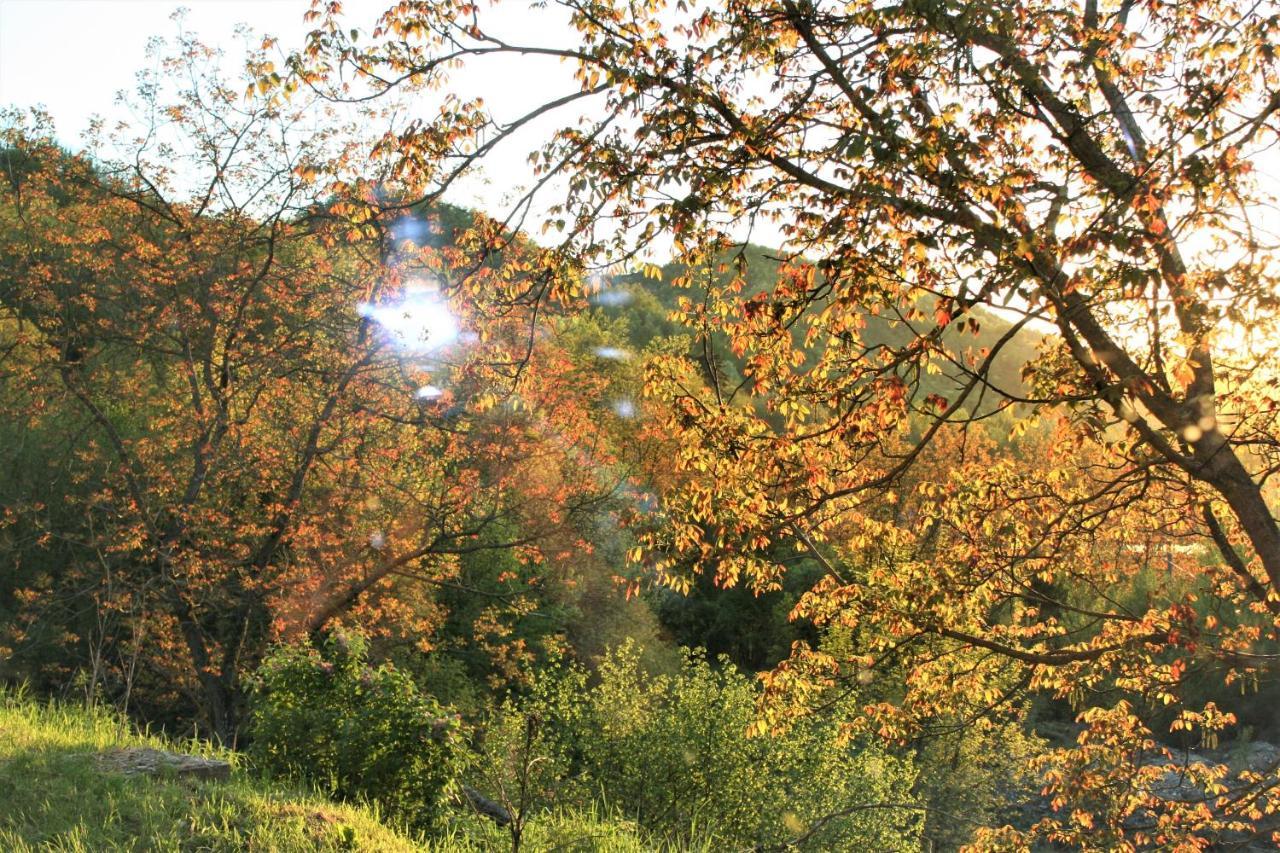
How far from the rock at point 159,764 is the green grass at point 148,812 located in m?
0.09

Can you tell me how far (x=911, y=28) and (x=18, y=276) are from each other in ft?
51.4

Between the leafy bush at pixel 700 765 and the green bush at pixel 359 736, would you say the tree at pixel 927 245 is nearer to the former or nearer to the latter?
the green bush at pixel 359 736

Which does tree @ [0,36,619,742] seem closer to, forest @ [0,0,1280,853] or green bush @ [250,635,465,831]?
forest @ [0,0,1280,853]

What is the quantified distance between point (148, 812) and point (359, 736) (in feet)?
7.55

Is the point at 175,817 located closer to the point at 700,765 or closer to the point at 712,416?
the point at 712,416

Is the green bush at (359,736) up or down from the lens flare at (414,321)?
down

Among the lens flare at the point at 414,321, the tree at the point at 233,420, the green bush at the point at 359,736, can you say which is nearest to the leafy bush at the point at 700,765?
the tree at the point at 233,420

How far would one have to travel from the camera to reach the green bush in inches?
292

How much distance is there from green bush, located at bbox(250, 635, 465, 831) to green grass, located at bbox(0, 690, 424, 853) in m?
0.67

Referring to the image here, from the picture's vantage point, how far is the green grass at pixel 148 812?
199 inches

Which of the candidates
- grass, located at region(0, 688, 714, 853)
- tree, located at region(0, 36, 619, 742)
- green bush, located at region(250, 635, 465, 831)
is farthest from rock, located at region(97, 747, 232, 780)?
tree, located at region(0, 36, 619, 742)

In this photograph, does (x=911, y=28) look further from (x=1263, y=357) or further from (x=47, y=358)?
(x=47, y=358)

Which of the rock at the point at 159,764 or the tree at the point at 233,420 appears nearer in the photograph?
the rock at the point at 159,764

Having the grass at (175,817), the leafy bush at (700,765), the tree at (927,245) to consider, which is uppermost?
the tree at (927,245)
